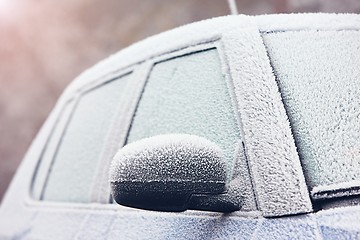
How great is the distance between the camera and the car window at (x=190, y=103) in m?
1.73

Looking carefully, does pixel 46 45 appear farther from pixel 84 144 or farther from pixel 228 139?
pixel 228 139

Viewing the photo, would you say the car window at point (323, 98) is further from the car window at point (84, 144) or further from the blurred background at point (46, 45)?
the blurred background at point (46, 45)

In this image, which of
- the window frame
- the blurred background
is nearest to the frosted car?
the window frame

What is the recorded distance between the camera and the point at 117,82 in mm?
2436

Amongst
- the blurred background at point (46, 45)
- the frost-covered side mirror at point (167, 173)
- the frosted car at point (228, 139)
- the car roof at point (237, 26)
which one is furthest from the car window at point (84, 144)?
the blurred background at point (46, 45)

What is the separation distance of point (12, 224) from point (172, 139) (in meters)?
1.57

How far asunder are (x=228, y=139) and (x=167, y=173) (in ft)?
1.04

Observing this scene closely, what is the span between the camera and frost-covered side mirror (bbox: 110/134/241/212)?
1423 mm

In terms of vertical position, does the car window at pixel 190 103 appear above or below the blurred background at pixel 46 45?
below

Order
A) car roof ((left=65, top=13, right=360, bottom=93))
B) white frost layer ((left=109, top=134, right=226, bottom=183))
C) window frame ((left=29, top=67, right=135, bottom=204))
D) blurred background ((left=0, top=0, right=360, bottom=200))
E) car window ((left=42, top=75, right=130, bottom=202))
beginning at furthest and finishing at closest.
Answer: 1. blurred background ((left=0, top=0, right=360, bottom=200))
2. window frame ((left=29, top=67, right=135, bottom=204))
3. car window ((left=42, top=75, right=130, bottom=202))
4. car roof ((left=65, top=13, right=360, bottom=93))
5. white frost layer ((left=109, top=134, right=226, bottom=183))

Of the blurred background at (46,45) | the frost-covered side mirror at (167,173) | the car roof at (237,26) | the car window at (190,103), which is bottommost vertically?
the frost-covered side mirror at (167,173)

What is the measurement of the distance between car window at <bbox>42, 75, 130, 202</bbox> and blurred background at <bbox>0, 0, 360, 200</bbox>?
9047 mm

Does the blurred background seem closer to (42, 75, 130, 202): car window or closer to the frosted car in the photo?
(42, 75, 130, 202): car window

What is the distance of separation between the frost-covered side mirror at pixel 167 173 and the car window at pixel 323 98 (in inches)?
9.5
